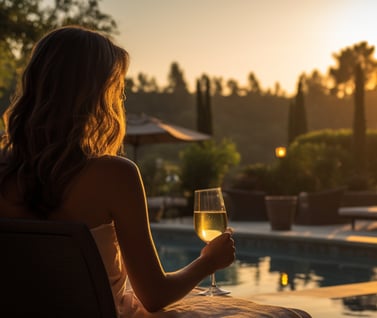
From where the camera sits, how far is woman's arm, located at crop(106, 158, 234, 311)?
1.51 meters

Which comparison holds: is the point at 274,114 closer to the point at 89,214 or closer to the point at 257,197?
the point at 257,197

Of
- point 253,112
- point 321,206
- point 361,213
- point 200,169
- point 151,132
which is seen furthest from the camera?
point 253,112

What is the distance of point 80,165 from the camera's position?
1532mm

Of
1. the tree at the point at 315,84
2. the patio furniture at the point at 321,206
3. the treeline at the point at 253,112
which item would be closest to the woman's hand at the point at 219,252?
the patio furniture at the point at 321,206

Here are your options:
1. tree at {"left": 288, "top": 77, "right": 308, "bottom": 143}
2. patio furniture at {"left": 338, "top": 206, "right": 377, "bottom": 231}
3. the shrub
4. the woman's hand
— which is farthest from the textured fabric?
tree at {"left": 288, "top": 77, "right": 308, "bottom": 143}

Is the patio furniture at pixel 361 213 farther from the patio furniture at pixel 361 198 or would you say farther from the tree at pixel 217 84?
the tree at pixel 217 84

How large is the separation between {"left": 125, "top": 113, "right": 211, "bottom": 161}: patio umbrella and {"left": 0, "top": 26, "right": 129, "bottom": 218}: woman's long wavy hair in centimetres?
1205

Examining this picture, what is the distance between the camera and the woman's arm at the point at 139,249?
1508mm

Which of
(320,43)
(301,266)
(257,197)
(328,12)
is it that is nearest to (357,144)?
(320,43)

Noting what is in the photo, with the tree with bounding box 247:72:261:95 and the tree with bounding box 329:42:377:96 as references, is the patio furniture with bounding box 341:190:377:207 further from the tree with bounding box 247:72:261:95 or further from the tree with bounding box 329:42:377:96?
the tree with bounding box 247:72:261:95

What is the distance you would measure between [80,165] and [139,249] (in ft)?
0.72

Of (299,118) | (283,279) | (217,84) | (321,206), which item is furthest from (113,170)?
(217,84)

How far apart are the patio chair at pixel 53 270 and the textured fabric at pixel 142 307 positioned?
0.11 meters

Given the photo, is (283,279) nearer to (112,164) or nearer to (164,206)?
(112,164)
